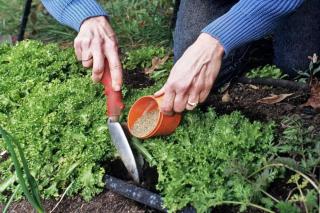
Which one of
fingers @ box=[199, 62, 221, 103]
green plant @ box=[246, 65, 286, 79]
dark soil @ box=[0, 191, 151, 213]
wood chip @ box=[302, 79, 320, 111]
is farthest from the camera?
green plant @ box=[246, 65, 286, 79]

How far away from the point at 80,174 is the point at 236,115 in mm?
603

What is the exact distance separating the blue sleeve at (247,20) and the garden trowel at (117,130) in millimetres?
409

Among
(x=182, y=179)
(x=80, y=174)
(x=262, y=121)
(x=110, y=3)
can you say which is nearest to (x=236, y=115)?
(x=262, y=121)

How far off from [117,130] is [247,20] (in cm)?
59

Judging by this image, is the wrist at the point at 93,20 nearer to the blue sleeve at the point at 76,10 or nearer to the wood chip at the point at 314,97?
the blue sleeve at the point at 76,10

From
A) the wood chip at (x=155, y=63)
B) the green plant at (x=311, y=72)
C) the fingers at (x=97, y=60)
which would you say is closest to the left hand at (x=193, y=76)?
the fingers at (x=97, y=60)

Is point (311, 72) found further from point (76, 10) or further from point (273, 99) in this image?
point (76, 10)

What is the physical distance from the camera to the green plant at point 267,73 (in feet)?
8.41

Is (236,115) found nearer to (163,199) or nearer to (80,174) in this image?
(163,199)

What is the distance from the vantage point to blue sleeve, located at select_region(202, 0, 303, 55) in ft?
6.05

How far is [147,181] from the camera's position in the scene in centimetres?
198

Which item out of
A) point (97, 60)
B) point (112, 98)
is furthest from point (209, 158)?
point (97, 60)

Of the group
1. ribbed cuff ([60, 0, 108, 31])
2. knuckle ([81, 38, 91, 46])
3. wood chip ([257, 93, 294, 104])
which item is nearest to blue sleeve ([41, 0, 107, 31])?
ribbed cuff ([60, 0, 108, 31])

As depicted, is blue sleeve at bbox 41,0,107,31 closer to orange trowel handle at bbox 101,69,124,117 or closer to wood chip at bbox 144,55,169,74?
orange trowel handle at bbox 101,69,124,117
